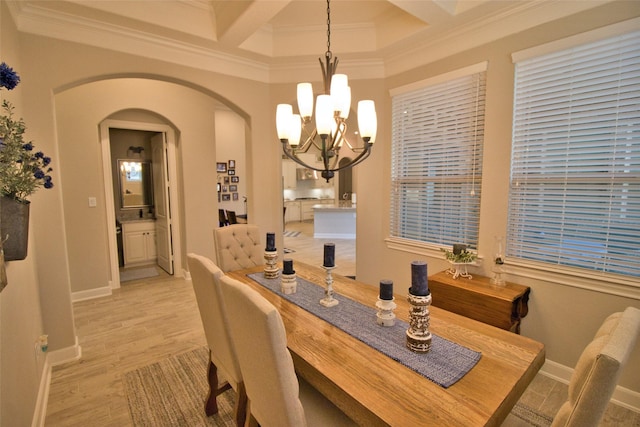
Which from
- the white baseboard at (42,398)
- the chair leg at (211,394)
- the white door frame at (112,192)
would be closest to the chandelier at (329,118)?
the chair leg at (211,394)

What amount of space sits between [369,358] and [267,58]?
3.24 metres

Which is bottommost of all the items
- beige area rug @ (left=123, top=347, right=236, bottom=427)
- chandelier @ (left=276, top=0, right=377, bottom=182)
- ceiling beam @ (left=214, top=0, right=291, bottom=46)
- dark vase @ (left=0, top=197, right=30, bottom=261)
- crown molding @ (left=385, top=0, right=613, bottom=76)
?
beige area rug @ (left=123, top=347, right=236, bottom=427)

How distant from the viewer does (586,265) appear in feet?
7.28

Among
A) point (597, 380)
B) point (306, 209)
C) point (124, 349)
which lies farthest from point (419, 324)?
point (306, 209)

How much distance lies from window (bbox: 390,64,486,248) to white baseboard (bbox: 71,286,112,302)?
153 inches

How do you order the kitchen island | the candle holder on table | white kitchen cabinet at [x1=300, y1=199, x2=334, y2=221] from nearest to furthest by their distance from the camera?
the candle holder on table < the kitchen island < white kitchen cabinet at [x1=300, y1=199, x2=334, y2=221]

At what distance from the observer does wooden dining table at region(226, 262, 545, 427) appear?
3.45 feet

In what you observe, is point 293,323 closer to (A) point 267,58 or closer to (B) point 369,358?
(B) point 369,358

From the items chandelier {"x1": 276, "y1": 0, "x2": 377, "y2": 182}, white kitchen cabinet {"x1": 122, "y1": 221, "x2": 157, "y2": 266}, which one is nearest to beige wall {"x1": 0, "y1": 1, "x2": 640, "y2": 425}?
white kitchen cabinet {"x1": 122, "y1": 221, "x2": 157, "y2": 266}

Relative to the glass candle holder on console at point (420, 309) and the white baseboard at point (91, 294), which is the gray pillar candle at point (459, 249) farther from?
the white baseboard at point (91, 294)

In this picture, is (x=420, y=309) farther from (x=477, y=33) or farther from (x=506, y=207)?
(x=477, y=33)

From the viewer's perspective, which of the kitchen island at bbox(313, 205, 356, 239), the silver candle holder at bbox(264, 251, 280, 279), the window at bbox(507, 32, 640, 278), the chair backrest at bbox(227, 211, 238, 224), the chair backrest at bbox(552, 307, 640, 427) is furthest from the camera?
the kitchen island at bbox(313, 205, 356, 239)

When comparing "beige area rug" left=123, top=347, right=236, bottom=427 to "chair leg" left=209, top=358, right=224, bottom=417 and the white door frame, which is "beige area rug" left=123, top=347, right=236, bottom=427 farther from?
the white door frame

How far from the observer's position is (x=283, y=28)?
3273mm
